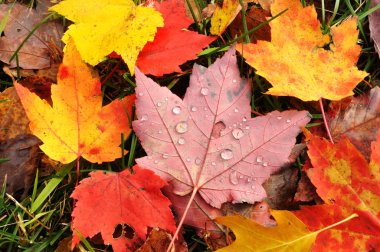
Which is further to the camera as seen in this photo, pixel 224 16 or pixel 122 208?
pixel 224 16

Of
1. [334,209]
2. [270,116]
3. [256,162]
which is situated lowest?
[334,209]

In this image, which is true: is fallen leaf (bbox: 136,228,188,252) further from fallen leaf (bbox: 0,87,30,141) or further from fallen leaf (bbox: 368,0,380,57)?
fallen leaf (bbox: 368,0,380,57)

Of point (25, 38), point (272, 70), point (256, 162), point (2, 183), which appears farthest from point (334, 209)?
point (25, 38)

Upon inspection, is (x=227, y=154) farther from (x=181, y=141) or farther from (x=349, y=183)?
(x=349, y=183)

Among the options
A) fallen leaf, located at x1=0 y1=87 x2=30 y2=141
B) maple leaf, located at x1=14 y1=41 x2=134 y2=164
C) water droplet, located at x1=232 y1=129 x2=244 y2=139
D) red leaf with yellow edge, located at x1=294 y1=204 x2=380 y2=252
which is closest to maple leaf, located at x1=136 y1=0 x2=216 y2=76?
maple leaf, located at x1=14 y1=41 x2=134 y2=164

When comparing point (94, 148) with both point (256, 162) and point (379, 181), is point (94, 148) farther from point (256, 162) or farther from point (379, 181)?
point (379, 181)

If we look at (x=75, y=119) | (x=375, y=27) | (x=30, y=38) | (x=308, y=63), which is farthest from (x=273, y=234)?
(x=30, y=38)
